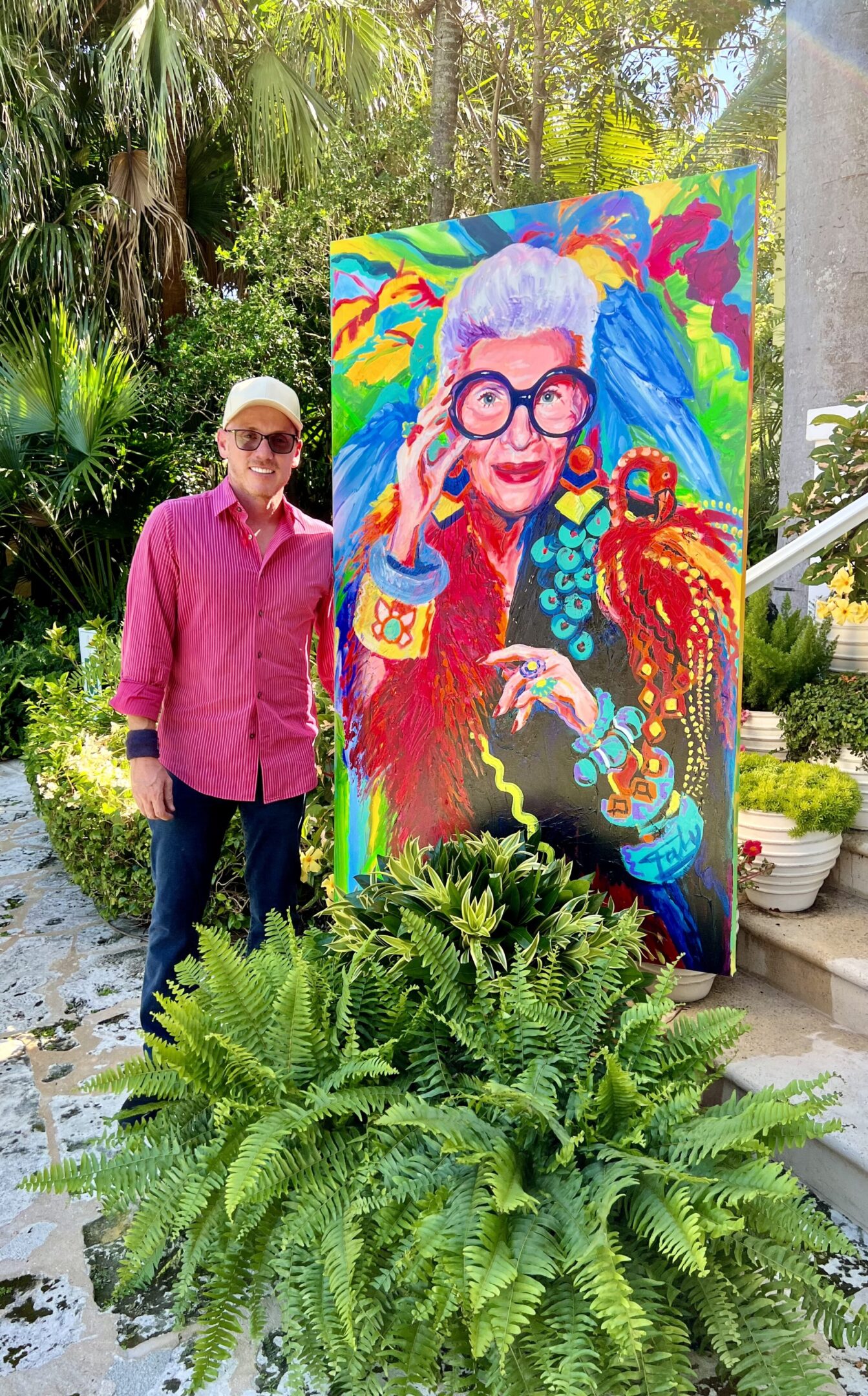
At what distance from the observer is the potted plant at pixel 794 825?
2.81m

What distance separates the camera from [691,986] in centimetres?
268

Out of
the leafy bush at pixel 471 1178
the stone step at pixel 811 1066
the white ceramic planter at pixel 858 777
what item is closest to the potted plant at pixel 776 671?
the white ceramic planter at pixel 858 777

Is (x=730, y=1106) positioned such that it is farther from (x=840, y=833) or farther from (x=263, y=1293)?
(x=840, y=833)

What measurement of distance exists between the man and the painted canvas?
0.26m

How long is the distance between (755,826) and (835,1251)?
1.39 metres

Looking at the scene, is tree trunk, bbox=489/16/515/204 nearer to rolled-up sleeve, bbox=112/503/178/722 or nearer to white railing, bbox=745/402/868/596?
white railing, bbox=745/402/868/596

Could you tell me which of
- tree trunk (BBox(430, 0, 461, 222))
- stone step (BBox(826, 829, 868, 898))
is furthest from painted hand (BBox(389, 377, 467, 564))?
tree trunk (BBox(430, 0, 461, 222))

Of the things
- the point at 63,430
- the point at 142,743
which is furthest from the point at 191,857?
the point at 63,430

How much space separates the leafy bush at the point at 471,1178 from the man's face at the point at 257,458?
1.29 m

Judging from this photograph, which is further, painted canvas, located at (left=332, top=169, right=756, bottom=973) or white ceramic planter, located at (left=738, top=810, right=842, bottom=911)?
white ceramic planter, located at (left=738, top=810, right=842, bottom=911)

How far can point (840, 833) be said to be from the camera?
298cm

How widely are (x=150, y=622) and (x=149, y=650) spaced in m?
0.08

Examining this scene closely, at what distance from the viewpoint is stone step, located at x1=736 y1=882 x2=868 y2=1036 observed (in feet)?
8.40

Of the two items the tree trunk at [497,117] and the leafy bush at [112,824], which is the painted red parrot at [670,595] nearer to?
the leafy bush at [112,824]
